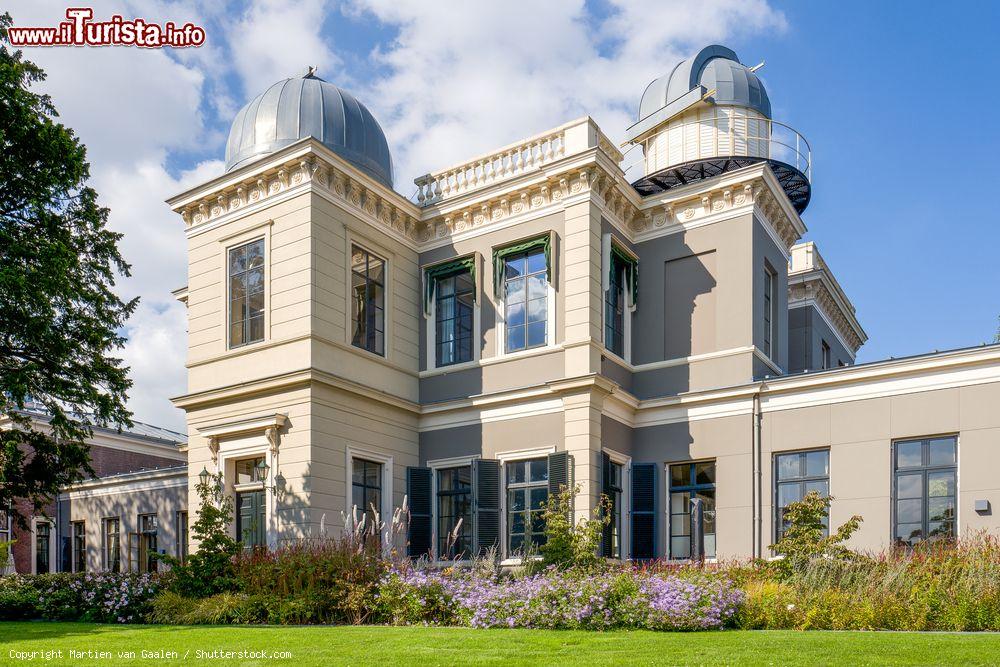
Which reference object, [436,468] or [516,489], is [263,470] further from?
[516,489]

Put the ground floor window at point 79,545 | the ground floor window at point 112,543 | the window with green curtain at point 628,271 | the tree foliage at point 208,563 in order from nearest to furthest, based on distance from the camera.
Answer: the tree foliage at point 208,563, the window with green curtain at point 628,271, the ground floor window at point 112,543, the ground floor window at point 79,545

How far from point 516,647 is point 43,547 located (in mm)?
Answer: 22723

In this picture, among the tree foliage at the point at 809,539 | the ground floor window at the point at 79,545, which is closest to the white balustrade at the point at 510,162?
the tree foliage at the point at 809,539

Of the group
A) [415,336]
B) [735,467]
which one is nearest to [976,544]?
[735,467]

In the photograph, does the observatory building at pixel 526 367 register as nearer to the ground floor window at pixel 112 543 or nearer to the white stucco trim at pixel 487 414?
the white stucco trim at pixel 487 414

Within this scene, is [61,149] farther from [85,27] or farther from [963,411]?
[963,411]

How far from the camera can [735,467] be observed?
57.2 ft

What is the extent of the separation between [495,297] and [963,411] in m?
8.55

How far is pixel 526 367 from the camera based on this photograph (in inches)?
720

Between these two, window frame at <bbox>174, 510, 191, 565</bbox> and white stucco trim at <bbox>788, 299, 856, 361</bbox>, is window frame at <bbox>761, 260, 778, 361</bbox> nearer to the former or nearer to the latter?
white stucco trim at <bbox>788, 299, 856, 361</bbox>

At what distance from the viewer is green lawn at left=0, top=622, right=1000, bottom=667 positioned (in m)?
9.24

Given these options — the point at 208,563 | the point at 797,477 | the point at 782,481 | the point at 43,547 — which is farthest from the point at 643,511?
the point at 43,547

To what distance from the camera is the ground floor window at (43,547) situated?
91.3 feet

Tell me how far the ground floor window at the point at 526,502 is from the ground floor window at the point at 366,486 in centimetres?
254
